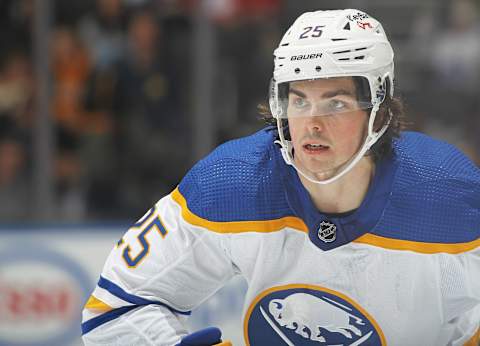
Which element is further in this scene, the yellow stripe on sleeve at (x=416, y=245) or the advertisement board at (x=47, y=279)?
the advertisement board at (x=47, y=279)

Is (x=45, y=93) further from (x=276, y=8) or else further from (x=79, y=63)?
(x=276, y=8)

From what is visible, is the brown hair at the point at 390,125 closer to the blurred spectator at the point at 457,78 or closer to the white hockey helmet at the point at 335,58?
the white hockey helmet at the point at 335,58

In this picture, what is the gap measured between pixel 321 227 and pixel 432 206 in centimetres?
27

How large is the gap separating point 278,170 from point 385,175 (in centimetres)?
26

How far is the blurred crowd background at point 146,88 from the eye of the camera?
5.47 metres

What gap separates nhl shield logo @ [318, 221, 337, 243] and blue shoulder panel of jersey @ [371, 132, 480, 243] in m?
0.10

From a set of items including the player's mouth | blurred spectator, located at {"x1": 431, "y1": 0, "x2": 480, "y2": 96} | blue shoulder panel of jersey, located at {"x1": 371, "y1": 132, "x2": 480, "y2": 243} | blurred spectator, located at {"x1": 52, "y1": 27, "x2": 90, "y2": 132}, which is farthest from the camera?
blurred spectator, located at {"x1": 431, "y1": 0, "x2": 480, "y2": 96}

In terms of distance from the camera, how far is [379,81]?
2398mm

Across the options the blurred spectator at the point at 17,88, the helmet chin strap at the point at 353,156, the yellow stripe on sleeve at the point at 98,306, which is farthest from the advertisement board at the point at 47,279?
the helmet chin strap at the point at 353,156

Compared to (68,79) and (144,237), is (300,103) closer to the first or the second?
(144,237)

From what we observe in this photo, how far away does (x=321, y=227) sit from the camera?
2412 mm

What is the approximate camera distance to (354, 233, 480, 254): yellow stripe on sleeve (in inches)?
94.4

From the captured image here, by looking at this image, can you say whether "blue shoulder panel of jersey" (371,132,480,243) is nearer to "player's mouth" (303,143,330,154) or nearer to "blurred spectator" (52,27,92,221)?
"player's mouth" (303,143,330,154)

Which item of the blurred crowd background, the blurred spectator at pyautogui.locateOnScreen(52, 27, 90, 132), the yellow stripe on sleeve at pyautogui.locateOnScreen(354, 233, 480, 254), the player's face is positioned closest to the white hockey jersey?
the yellow stripe on sleeve at pyautogui.locateOnScreen(354, 233, 480, 254)
